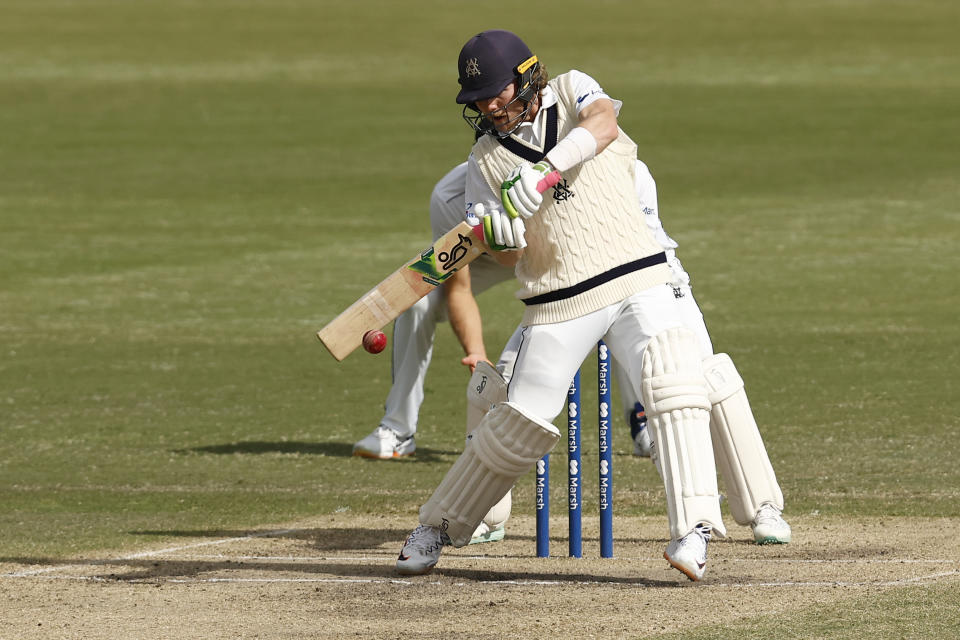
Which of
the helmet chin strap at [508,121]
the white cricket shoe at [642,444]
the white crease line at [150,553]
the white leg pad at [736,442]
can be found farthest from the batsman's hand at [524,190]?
the white cricket shoe at [642,444]

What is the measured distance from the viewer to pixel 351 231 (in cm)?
1953

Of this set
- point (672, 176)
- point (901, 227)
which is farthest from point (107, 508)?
point (672, 176)

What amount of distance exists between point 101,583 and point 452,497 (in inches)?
51.0

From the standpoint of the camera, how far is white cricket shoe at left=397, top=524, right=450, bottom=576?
603 centimetres

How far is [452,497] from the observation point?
604 cm

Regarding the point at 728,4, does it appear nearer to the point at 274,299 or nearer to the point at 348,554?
the point at 274,299

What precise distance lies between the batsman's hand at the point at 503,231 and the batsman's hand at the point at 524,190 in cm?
4

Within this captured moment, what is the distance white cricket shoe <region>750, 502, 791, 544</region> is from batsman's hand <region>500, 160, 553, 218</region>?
5.21 ft

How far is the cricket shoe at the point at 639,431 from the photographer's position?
8.95 m

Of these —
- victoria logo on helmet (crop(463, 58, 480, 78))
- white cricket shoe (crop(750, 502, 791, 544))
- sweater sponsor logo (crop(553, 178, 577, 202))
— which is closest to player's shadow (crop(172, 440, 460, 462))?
white cricket shoe (crop(750, 502, 791, 544))

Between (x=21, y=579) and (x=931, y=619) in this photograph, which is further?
(x=21, y=579)

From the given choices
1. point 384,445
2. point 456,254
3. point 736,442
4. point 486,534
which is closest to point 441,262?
point 456,254

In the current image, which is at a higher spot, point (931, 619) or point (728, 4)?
point (728, 4)

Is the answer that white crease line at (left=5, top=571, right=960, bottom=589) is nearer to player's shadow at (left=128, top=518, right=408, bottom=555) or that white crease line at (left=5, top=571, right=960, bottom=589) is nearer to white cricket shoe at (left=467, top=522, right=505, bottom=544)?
player's shadow at (left=128, top=518, right=408, bottom=555)
